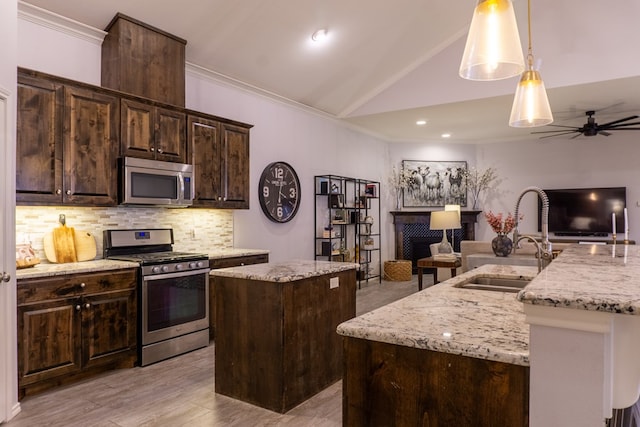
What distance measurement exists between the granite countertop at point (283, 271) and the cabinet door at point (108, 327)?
938 millimetres

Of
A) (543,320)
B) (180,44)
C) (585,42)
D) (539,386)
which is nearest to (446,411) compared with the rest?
(539,386)

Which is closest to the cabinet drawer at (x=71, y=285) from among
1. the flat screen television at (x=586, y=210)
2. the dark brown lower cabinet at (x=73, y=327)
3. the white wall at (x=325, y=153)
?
the dark brown lower cabinet at (x=73, y=327)

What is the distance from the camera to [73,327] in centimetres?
295

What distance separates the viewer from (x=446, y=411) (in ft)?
3.63

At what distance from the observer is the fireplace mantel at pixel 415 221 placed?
8.41 metres

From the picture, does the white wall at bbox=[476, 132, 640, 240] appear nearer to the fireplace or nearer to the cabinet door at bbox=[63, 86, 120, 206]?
the fireplace

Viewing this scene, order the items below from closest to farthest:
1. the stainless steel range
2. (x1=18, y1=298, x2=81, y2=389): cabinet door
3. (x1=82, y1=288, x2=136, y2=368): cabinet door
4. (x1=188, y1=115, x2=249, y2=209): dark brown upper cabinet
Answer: (x1=18, y1=298, x2=81, y2=389): cabinet door < (x1=82, y1=288, x2=136, y2=368): cabinet door < the stainless steel range < (x1=188, y1=115, x2=249, y2=209): dark brown upper cabinet

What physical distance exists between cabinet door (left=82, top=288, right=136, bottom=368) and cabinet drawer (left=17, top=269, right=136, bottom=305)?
6 cm

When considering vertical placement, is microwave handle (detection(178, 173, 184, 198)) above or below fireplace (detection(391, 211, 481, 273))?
above

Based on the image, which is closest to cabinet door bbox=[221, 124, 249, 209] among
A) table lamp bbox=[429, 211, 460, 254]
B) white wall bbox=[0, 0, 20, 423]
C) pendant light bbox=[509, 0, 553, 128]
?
white wall bbox=[0, 0, 20, 423]

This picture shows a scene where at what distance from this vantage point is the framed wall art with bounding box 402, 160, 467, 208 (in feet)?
28.5

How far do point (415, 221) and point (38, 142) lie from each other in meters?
6.81

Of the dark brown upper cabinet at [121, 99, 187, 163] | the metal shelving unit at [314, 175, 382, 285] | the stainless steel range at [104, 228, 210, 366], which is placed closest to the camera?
the stainless steel range at [104, 228, 210, 366]

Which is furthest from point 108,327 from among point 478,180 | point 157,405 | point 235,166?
point 478,180
